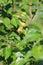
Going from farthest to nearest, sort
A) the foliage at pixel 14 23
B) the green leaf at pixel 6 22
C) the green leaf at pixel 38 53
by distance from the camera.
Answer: the green leaf at pixel 6 22, the foliage at pixel 14 23, the green leaf at pixel 38 53

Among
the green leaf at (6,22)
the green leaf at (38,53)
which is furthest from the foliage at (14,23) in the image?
the green leaf at (38,53)

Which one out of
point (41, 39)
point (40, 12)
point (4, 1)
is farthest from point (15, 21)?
point (41, 39)

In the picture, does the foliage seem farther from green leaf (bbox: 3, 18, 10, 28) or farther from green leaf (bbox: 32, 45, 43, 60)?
green leaf (bbox: 32, 45, 43, 60)

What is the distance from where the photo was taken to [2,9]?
1465 millimetres

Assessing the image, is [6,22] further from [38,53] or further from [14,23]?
[38,53]

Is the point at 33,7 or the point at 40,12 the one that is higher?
the point at 33,7

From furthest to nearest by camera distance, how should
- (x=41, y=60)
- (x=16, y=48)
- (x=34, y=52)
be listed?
1. (x=16, y=48)
2. (x=34, y=52)
3. (x=41, y=60)

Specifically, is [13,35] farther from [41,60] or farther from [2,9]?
[41,60]

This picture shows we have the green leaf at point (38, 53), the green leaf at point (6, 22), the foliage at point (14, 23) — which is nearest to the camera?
the green leaf at point (38, 53)

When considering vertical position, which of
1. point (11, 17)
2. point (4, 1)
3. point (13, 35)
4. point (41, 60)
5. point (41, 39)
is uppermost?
point (4, 1)

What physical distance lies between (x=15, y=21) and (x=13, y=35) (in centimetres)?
13

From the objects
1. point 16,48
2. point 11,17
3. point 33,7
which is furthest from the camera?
point 11,17

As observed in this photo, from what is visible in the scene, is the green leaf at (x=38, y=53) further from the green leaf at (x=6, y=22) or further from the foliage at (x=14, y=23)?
the green leaf at (x=6, y=22)

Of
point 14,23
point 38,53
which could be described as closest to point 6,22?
point 14,23
